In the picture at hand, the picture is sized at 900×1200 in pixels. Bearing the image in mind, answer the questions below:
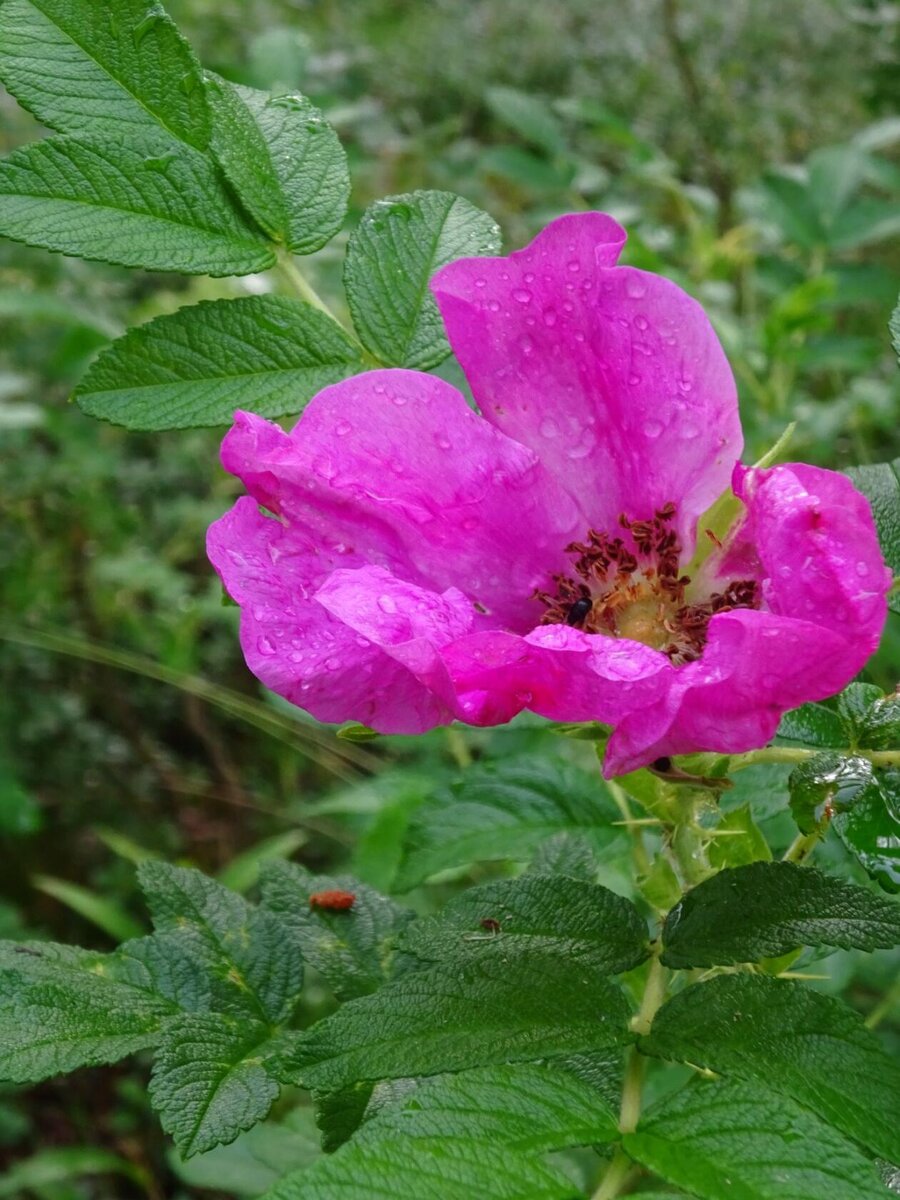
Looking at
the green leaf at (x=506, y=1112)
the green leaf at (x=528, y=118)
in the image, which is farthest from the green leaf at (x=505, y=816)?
the green leaf at (x=528, y=118)

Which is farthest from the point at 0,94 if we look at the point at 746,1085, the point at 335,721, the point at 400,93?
the point at 746,1085

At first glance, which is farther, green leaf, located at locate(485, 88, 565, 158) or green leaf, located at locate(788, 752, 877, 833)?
green leaf, located at locate(485, 88, 565, 158)

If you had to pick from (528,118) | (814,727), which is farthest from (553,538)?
(528,118)

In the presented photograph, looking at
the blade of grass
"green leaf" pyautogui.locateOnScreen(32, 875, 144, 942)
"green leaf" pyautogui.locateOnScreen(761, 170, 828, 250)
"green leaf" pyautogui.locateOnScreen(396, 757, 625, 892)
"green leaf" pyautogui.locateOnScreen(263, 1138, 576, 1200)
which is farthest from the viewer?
the blade of grass

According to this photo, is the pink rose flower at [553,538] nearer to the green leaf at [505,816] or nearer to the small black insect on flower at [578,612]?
the small black insect on flower at [578,612]

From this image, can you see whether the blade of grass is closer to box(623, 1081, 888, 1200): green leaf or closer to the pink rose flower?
the pink rose flower

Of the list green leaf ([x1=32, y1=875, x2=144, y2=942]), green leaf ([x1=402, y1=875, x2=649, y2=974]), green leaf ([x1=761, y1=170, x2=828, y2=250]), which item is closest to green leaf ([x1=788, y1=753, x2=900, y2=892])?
green leaf ([x1=402, y1=875, x2=649, y2=974])

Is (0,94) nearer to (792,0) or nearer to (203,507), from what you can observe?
(203,507)
